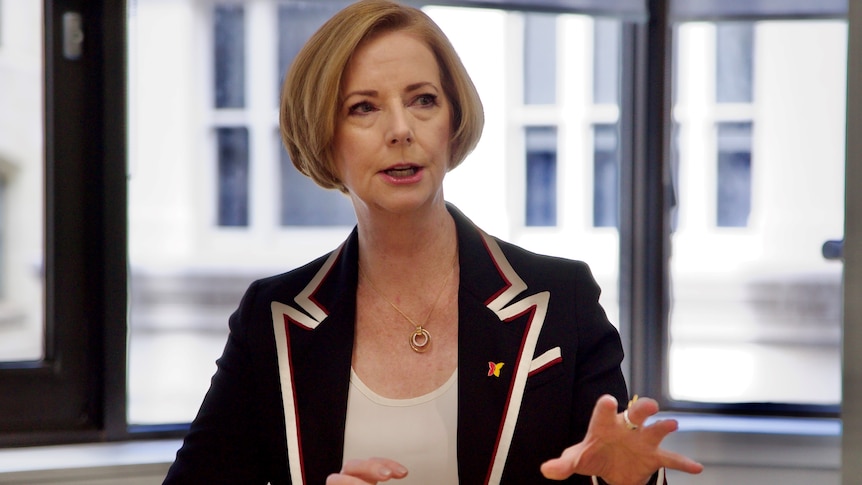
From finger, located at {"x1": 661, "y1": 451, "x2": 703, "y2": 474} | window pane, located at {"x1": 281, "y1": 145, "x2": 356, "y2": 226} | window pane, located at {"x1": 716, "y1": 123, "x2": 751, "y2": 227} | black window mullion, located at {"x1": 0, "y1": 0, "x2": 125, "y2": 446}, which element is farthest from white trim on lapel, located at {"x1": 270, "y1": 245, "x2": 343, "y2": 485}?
window pane, located at {"x1": 716, "y1": 123, "x2": 751, "y2": 227}

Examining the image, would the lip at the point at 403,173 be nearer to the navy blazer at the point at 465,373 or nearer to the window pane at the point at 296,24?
the navy blazer at the point at 465,373

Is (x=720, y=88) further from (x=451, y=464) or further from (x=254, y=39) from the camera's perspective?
(x=451, y=464)

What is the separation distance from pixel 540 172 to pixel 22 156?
137 centimetres

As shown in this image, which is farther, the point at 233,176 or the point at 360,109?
the point at 233,176

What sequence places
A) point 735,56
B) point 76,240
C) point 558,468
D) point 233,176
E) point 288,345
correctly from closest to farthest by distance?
point 558,468 → point 288,345 → point 76,240 → point 735,56 → point 233,176

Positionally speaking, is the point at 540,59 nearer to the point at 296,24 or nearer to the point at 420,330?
the point at 296,24

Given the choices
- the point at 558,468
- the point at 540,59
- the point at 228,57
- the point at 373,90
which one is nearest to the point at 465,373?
the point at 558,468

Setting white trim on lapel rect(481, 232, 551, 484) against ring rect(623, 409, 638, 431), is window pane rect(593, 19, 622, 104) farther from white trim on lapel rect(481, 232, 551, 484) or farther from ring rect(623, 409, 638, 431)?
ring rect(623, 409, 638, 431)

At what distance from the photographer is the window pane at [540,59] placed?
94.7 inches

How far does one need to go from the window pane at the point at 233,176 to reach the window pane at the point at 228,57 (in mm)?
238

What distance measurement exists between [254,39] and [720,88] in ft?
4.58

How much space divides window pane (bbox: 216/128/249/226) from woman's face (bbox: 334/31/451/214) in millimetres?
1896

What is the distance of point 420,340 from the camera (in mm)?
1313

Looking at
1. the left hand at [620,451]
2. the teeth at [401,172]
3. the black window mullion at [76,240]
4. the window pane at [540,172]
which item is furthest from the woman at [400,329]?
the window pane at [540,172]
